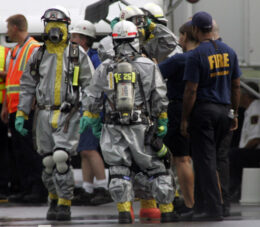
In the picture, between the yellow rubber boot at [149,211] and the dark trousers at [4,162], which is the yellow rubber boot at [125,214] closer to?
the yellow rubber boot at [149,211]

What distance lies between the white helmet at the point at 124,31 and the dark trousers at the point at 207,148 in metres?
0.94

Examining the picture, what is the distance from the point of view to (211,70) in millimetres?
9477

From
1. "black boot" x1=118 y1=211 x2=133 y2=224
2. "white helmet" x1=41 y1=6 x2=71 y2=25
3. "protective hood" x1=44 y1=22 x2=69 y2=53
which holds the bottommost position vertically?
"black boot" x1=118 y1=211 x2=133 y2=224

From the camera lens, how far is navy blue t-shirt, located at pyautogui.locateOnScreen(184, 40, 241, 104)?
9.43m

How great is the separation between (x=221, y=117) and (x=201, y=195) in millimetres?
797

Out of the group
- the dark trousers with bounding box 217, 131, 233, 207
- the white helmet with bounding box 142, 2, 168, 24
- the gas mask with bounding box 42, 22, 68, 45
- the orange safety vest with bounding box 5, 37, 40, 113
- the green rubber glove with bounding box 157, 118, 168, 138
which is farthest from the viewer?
the orange safety vest with bounding box 5, 37, 40, 113

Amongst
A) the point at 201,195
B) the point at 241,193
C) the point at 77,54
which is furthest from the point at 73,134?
the point at 241,193

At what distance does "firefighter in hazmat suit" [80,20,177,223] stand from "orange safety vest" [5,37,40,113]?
227cm

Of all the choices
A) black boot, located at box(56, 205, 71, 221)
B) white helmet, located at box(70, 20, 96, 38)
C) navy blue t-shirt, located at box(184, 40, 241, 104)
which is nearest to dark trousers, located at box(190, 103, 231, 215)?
navy blue t-shirt, located at box(184, 40, 241, 104)

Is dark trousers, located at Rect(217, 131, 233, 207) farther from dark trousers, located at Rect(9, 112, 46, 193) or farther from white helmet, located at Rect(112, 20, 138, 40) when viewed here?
dark trousers, located at Rect(9, 112, 46, 193)

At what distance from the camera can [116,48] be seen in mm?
9641

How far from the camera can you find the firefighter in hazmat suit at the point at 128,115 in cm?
927

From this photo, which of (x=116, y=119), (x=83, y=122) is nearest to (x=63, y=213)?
(x=83, y=122)

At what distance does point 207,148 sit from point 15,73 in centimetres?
316
